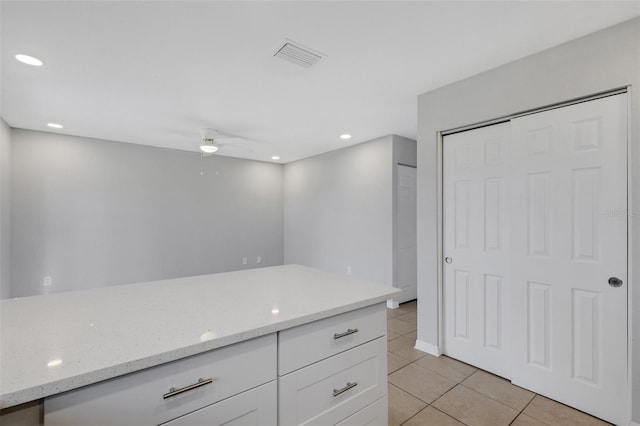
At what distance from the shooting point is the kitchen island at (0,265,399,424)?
2.49ft

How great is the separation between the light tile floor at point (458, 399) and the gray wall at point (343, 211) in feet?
5.59

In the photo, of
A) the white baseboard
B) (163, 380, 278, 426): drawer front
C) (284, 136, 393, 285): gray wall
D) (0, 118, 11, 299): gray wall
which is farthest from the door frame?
(0, 118, 11, 299): gray wall

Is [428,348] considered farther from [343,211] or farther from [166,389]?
[343,211]

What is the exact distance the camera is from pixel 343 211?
193 inches

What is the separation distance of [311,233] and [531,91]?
4.11 meters

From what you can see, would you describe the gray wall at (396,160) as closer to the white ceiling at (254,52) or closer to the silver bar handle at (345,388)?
the white ceiling at (254,52)

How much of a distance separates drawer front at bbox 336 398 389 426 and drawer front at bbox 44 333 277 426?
543 mm

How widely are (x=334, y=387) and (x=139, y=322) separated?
85 centimetres

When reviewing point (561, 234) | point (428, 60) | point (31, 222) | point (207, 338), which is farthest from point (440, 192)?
point (31, 222)

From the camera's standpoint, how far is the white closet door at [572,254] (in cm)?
177

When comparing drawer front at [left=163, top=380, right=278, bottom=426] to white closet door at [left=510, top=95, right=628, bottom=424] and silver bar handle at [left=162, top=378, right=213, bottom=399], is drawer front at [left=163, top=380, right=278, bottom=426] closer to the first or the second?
silver bar handle at [left=162, top=378, right=213, bottom=399]

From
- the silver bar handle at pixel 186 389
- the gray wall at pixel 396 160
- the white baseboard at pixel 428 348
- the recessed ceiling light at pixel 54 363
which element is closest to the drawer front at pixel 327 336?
the silver bar handle at pixel 186 389

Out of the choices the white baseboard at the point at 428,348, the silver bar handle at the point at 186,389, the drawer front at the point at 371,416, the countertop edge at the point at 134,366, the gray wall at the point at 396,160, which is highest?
the gray wall at the point at 396,160

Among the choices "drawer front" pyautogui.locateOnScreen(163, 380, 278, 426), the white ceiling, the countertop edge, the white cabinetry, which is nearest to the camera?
the countertop edge
